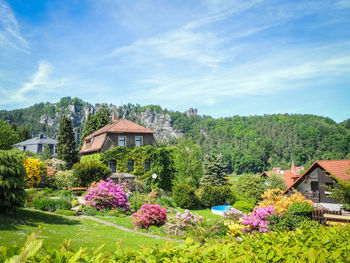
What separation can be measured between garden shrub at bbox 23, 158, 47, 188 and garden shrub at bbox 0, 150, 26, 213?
508 inches

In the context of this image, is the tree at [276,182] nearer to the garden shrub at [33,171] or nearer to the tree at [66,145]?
the garden shrub at [33,171]

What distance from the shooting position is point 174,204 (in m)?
24.1

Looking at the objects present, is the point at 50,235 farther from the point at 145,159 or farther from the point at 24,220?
the point at 145,159

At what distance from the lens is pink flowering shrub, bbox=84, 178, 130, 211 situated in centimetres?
1842

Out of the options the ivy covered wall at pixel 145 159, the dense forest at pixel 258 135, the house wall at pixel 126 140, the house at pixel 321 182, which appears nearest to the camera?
the house at pixel 321 182

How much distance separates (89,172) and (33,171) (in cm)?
508

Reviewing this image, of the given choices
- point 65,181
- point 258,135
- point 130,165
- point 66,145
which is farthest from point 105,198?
point 258,135

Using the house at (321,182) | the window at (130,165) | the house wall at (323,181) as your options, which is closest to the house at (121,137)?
the window at (130,165)

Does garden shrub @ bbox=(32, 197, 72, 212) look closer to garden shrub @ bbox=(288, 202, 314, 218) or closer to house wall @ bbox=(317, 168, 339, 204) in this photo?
garden shrub @ bbox=(288, 202, 314, 218)

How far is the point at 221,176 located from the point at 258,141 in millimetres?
108273

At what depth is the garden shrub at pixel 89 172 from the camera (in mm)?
25439

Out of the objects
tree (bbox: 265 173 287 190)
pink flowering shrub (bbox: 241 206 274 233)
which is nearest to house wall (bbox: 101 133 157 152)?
tree (bbox: 265 173 287 190)

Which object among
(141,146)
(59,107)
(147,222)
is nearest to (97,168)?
(141,146)

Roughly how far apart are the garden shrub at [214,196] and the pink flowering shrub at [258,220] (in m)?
14.4
